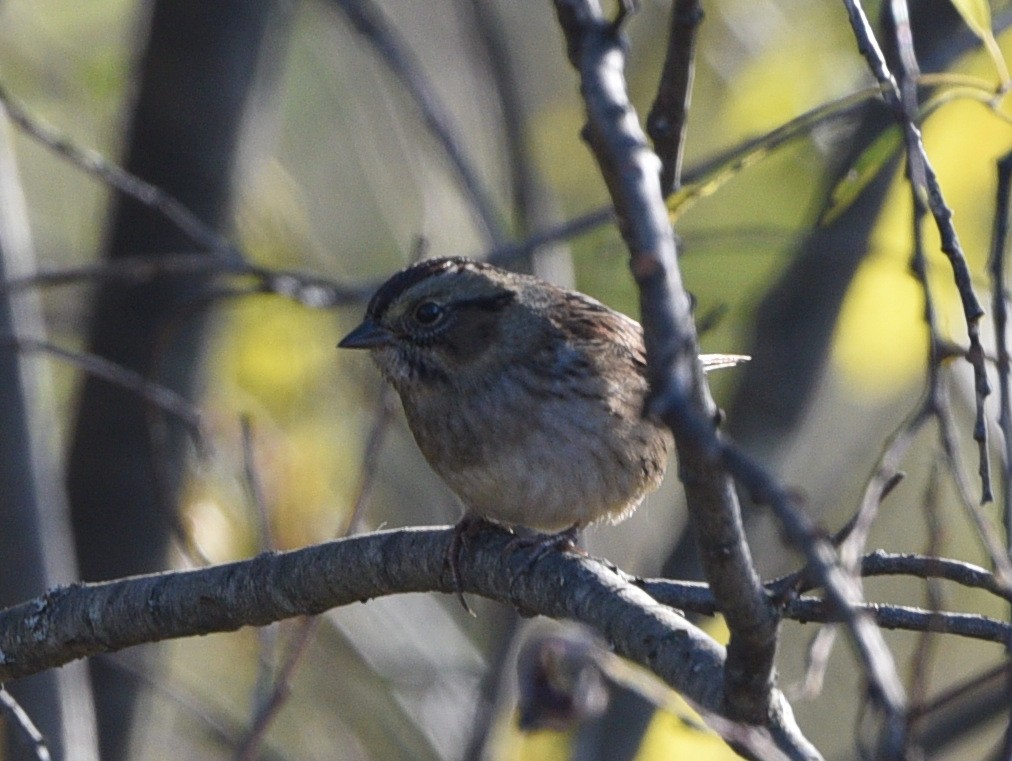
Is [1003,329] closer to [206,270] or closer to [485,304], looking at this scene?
[485,304]

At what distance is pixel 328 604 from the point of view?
318cm

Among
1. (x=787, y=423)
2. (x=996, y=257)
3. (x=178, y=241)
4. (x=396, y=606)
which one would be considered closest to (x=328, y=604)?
(x=996, y=257)

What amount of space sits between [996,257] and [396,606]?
14.6 ft

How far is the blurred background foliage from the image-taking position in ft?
17.7

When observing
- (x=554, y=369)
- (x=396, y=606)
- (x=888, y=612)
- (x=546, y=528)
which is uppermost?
(x=396, y=606)

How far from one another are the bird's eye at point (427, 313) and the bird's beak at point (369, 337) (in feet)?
0.30

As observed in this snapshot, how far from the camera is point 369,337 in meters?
4.14


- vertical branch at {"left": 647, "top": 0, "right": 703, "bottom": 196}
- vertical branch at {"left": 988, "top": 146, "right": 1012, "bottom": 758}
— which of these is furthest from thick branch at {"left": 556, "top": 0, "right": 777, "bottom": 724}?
vertical branch at {"left": 647, "top": 0, "right": 703, "bottom": 196}

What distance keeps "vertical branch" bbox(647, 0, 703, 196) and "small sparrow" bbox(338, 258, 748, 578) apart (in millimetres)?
606

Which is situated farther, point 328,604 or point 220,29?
point 220,29

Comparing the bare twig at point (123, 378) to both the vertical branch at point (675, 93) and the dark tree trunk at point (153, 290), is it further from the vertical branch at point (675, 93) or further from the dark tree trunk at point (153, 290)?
the vertical branch at point (675, 93)

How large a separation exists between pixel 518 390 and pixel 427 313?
1.40 feet

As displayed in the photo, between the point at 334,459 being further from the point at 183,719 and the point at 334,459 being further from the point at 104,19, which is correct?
the point at 104,19

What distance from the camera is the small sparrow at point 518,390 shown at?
12.4 ft
